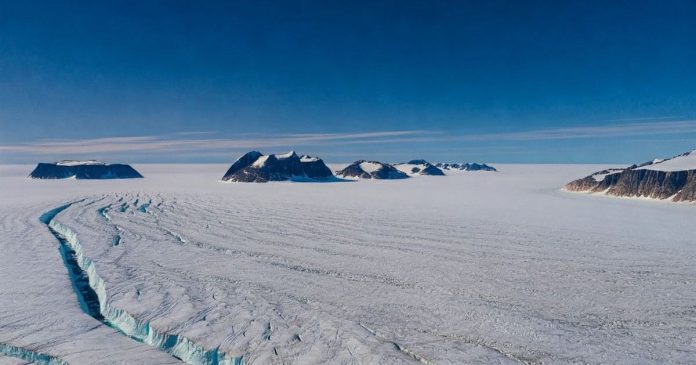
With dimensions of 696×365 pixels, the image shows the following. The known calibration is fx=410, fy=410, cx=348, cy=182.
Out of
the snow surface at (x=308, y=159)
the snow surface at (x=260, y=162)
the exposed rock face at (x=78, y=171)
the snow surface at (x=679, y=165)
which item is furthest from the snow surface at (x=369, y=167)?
the snow surface at (x=679, y=165)

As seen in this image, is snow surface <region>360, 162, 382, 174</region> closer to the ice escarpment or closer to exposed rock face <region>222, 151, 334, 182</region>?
exposed rock face <region>222, 151, 334, 182</region>

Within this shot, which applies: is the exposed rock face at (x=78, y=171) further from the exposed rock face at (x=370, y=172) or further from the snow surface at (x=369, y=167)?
the snow surface at (x=369, y=167)

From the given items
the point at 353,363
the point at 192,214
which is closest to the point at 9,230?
the point at 192,214

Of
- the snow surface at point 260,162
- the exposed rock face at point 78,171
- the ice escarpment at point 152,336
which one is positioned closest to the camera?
the ice escarpment at point 152,336

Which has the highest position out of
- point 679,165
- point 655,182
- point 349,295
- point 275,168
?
point 679,165

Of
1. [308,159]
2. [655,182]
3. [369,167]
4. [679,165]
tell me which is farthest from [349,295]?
[369,167]

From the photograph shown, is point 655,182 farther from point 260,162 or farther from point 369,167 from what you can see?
point 369,167

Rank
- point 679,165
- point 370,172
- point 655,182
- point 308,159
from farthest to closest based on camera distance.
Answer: point 370,172 < point 308,159 < point 679,165 < point 655,182
